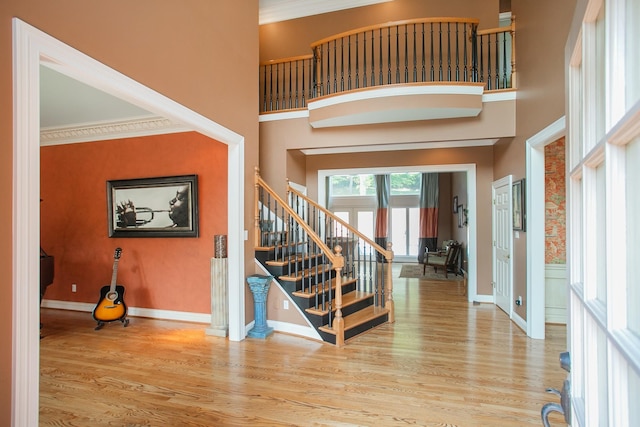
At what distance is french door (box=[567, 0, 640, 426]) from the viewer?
0.50m

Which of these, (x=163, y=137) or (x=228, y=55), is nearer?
(x=228, y=55)

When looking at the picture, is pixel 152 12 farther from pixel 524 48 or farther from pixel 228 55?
pixel 524 48

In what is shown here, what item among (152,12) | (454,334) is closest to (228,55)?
(152,12)

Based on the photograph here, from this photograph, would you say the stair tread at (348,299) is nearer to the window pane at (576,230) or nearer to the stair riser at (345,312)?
the stair riser at (345,312)

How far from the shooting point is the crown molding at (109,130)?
177 inches

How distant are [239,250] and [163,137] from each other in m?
2.29

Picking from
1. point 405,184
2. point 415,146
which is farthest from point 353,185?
point 415,146

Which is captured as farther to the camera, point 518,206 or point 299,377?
point 518,206

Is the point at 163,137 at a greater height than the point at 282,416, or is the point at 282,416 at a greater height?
the point at 163,137

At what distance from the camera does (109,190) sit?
15.6 ft

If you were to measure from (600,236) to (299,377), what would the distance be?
9.00 feet

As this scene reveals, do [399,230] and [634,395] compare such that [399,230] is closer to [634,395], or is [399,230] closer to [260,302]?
[260,302]

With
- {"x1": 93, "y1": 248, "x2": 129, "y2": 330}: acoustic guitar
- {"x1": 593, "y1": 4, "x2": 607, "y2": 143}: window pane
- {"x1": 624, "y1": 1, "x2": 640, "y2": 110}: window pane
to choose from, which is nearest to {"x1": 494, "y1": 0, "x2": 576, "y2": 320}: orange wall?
{"x1": 593, "y1": 4, "x2": 607, "y2": 143}: window pane

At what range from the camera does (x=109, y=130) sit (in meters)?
4.72
